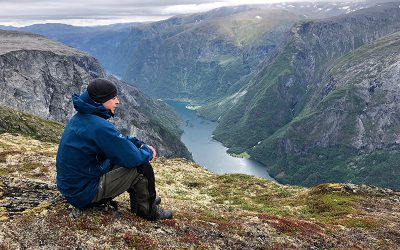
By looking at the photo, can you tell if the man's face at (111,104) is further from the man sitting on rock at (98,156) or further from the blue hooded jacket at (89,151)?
the blue hooded jacket at (89,151)

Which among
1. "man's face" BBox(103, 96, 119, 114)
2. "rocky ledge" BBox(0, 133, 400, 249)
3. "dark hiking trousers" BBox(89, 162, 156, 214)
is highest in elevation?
"man's face" BBox(103, 96, 119, 114)

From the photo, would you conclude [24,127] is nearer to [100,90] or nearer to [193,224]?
[193,224]

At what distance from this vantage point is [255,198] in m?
47.3

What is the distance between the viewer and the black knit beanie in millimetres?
17109

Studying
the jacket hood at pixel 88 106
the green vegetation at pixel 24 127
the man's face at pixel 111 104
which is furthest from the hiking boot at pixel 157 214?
the green vegetation at pixel 24 127

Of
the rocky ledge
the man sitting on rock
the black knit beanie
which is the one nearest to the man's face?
the man sitting on rock

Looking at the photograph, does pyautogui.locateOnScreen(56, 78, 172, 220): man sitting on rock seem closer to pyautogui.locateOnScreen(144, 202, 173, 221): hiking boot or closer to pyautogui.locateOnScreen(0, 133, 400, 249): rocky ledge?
pyautogui.locateOnScreen(0, 133, 400, 249): rocky ledge

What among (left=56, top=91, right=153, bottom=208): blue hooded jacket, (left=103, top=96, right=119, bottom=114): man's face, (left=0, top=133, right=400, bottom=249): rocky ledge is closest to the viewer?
(left=56, top=91, right=153, bottom=208): blue hooded jacket

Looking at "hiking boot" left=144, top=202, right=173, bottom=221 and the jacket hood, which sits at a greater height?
the jacket hood

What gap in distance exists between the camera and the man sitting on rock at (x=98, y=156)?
657 inches

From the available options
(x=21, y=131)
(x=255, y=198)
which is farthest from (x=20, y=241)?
(x=21, y=131)

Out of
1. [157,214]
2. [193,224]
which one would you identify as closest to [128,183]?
[157,214]

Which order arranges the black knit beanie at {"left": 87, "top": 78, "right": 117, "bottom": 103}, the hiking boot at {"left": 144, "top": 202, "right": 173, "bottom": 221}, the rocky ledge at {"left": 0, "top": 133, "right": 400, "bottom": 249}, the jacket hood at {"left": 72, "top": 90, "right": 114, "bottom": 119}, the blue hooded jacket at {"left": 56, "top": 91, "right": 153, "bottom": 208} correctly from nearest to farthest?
the blue hooded jacket at {"left": 56, "top": 91, "right": 153, "bottom": 208} < the jacket hood at {"left": 72, "top": 90, "right": 114, "bottom": 119} < the black knit beanie at {"left": 87, "top": 78, "right": 117, "bottom": 103} < the rocky ledge at {"left": 0, "top": 133, "right": 400, "bottom": 249} < the hiking boot at {"left": 144, "top": 202, "right": 173, "bottom": 221}

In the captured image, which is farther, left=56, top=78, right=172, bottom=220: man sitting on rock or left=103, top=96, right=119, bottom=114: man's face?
left=103, top=96, right=119, bottom=114: man's face
